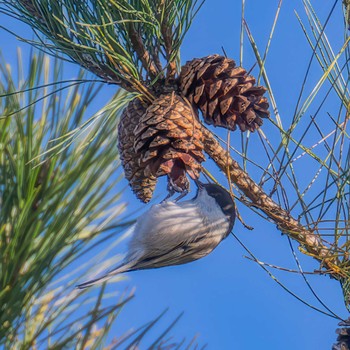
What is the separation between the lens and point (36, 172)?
3.21 feet

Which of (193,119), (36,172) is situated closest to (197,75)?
(193,119)

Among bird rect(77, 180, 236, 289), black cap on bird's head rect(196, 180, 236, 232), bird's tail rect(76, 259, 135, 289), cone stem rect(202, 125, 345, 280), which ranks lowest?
bird's tail rect(76, 259, 135, 289)

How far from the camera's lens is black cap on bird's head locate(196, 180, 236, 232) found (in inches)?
26.3

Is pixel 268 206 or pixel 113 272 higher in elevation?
pixel 268 206

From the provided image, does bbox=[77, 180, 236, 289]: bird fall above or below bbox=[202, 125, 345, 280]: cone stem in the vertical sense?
below

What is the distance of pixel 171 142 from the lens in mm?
608

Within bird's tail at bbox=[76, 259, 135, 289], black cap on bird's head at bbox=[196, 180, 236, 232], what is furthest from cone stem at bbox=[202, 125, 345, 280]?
bird's tail at bbox=[76, 259, 135, 289]

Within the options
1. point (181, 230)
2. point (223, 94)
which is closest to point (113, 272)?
point (181, 230)

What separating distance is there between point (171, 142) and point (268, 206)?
14 cm

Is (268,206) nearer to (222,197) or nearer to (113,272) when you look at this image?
(222,197)

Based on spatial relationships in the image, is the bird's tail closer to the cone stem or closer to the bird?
the bird

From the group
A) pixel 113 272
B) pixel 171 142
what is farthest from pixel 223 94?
pixel 113 272

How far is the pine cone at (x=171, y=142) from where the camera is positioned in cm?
60

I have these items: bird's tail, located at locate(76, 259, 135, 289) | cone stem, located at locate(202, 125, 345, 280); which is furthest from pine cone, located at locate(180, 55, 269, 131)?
bird's tail, located at locate(76, 259, 135, 289)
